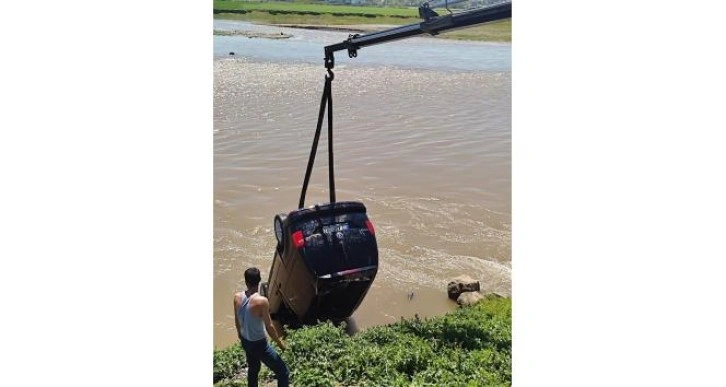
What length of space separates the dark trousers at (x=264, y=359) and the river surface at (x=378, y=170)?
6.01ft

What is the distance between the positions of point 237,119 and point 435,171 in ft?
10.6

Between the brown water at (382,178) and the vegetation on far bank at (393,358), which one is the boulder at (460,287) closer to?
the brown water at (382,178)

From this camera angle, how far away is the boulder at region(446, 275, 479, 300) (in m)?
6.29

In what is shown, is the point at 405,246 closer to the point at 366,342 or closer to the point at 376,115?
the point at 366,342

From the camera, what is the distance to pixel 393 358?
4.05 m

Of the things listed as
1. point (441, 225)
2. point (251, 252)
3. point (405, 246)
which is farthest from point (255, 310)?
point (441, 225)

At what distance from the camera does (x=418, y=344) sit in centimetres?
429

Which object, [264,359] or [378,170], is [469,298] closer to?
[264,359]

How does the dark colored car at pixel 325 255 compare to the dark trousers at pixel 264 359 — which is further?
the dark colored car at pixel 325 255

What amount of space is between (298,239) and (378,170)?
17.8ft

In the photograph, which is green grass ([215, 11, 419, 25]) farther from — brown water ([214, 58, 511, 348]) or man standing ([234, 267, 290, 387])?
man standing ([234, 267, 290, 387])

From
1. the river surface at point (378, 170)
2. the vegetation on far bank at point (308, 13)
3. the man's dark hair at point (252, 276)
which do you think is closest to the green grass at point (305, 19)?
the vegetation on far bank at point (308, 13)

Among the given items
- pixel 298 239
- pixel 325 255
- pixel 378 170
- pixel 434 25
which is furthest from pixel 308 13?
pixel 378 170

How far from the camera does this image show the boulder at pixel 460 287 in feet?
20.6
